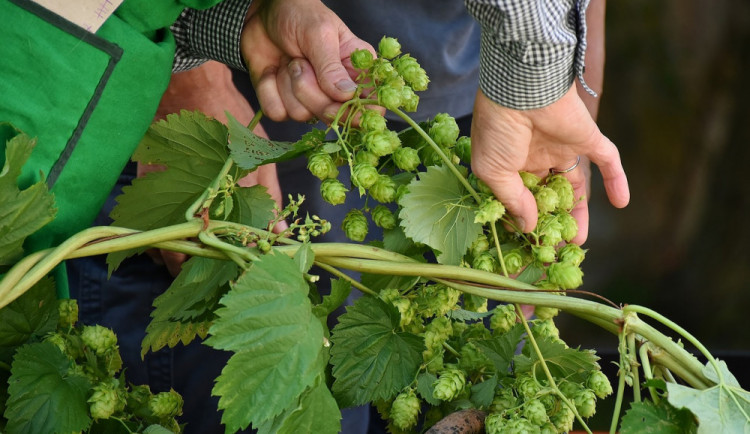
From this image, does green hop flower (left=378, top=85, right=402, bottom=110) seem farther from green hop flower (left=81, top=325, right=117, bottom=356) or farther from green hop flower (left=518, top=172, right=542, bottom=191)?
green hop flower (left=81, top=325, right=117, bottom=356)

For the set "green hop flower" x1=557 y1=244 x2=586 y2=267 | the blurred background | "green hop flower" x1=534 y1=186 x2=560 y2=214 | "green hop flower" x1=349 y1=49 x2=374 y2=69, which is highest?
"green hop flower" x1=349 y1=49 x2=374 y2=69

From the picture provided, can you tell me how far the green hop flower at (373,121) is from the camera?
0.60 metres

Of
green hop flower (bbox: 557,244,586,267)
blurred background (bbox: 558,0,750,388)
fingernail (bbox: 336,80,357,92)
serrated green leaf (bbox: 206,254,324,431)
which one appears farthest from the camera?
blurred background (bbox: 558,0,750,388)

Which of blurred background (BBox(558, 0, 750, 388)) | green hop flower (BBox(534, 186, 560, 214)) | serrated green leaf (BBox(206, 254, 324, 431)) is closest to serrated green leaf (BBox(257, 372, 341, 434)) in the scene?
serrated green leaf (BBox(206, 254, 324, 431))

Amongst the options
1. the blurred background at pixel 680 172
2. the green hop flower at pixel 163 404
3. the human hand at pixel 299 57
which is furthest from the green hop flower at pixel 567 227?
the blurred background at pixel 680 172

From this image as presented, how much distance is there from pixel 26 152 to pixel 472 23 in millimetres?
910

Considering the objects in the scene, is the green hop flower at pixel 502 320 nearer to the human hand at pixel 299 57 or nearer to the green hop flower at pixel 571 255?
the green hop flower at pixel 571 255

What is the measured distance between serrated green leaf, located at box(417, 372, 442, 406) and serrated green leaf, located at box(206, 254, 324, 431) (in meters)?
0.14

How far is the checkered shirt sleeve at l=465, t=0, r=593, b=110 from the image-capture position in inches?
23.0

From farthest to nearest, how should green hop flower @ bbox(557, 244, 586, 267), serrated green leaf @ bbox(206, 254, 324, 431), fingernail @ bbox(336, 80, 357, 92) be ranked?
fingernail @ bbox(336, 80, 357, 92) → green hop flower @ bbox(557, 244, 586, 267) → serrated green leaf @ bbox(206, 254, 324, 431)

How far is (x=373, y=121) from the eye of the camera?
0.60 metres

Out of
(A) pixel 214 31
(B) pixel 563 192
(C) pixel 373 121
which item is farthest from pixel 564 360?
(A) pixel 214 31

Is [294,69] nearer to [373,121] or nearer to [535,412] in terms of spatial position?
[373,121]

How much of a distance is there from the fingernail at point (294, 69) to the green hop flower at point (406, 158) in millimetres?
216
